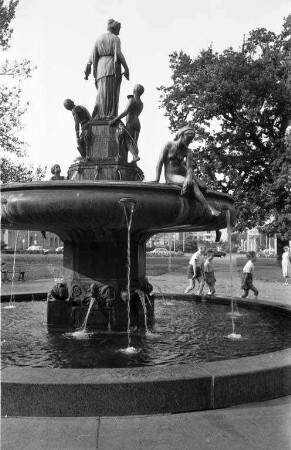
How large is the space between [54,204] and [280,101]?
1009 inches

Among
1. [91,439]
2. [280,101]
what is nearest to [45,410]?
[91,439]

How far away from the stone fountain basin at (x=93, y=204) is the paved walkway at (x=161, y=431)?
8.65 feet

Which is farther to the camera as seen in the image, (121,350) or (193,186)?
(193,186)

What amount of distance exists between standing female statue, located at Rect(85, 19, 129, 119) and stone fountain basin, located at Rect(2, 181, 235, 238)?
8.60ft

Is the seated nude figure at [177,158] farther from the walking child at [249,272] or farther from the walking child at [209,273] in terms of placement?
the walking child at [209,273]

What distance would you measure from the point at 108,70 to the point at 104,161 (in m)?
1.69

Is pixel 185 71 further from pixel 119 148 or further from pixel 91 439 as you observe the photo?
pixel 91 439

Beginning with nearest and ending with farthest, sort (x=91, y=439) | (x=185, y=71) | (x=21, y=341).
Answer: (x=91, y=439)
(x=21, y=341)
(x=185, y=71)

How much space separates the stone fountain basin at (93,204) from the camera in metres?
5.69

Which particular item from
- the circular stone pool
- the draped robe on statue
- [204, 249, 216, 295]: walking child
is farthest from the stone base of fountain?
[204, 249, 216, 295]: walking child

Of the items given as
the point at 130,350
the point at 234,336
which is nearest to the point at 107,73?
the point at 234,336

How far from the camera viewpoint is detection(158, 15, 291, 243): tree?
27.8 metres

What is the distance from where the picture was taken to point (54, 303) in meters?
6.89

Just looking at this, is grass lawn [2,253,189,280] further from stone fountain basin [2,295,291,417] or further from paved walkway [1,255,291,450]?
paved walkway [1,255,291,450]
